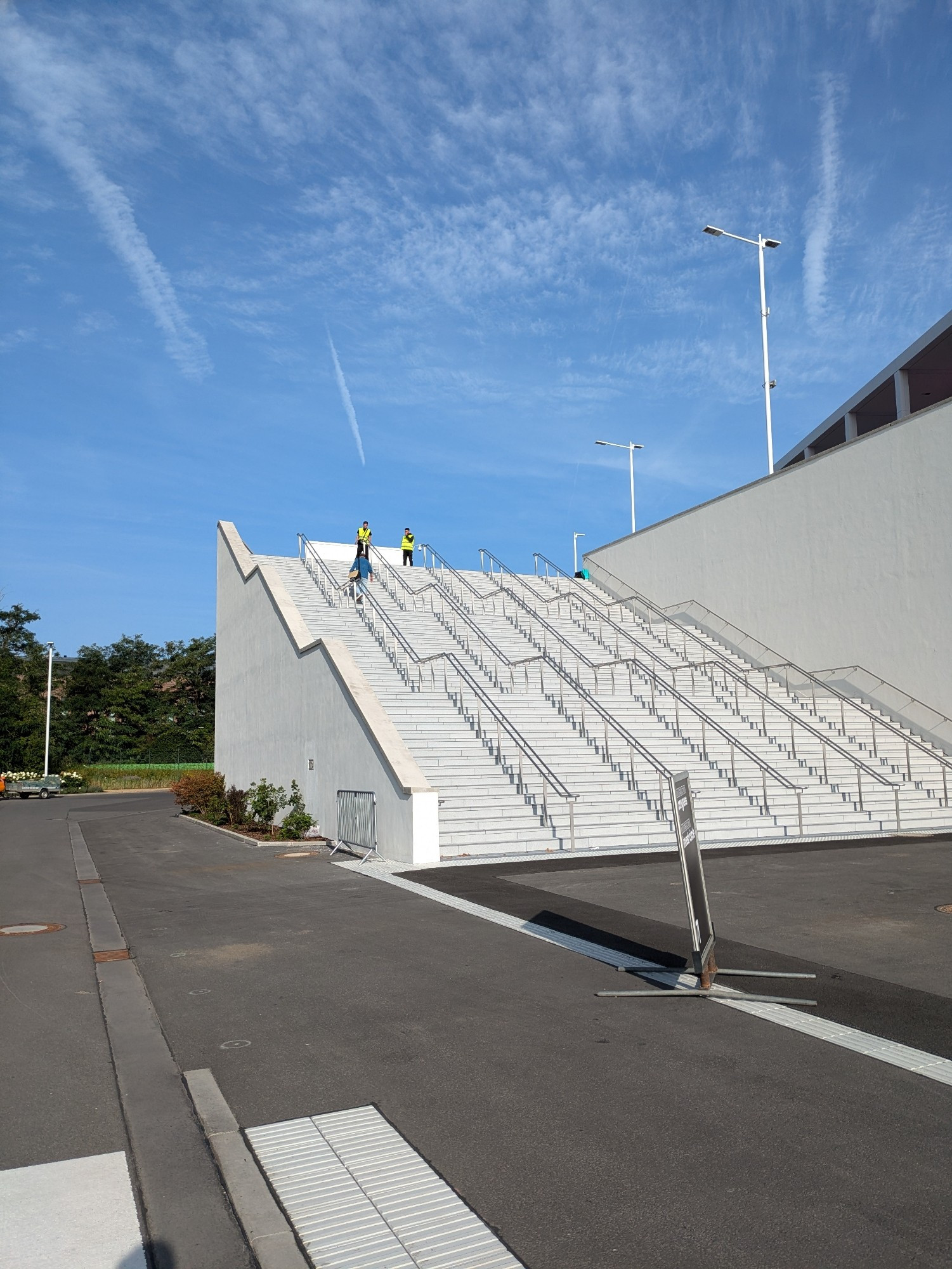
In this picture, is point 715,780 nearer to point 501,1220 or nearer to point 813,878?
point 813,878

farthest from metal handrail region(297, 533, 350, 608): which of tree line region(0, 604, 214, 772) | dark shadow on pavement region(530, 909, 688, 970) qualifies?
tree line region(0, 604, 214, 772)

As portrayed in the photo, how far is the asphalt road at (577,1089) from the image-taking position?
11.5ft

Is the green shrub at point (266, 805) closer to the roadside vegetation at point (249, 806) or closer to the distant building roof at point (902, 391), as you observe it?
the roadside vegetation at point (249, 806)

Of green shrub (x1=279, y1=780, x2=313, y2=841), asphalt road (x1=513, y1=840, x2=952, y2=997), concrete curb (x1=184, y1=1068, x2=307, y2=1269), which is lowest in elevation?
concrete curb (x1=184, y1=1068, x2=307, y2=1269)

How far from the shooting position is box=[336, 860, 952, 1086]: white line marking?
518 cm

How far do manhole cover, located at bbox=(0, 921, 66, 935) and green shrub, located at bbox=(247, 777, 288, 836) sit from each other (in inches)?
373

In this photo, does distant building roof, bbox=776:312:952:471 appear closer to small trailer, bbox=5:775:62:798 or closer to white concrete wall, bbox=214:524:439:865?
white concrete wall, bbox=214:524:439:865

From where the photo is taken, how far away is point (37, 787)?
45.4 m

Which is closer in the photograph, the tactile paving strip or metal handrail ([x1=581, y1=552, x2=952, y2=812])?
the tactile paving strip

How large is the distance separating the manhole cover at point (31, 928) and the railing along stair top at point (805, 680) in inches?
617

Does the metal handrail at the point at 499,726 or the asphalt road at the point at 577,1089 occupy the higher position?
the metal handrail at the point at 499,726

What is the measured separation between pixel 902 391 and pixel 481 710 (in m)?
15.1

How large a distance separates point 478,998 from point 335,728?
1166cm

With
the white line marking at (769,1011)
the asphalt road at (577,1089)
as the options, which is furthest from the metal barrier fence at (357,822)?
the asphalt road at (577,1089)
